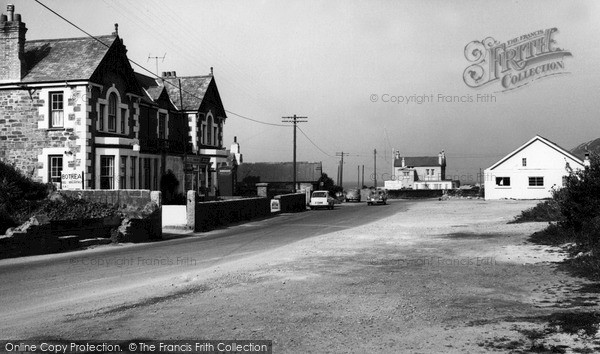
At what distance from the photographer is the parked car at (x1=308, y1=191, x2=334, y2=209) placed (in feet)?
165

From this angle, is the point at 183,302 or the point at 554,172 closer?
the point at 183,302

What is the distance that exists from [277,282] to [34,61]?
24.2 meters

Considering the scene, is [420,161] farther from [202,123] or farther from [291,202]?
[202,123]

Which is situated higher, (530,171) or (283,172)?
(283,172)

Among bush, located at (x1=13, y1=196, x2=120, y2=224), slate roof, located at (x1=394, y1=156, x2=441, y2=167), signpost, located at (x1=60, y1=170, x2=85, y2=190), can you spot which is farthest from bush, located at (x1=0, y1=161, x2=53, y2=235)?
slate roof, located at (x1=394, y1=156, x2=441, y2=167)

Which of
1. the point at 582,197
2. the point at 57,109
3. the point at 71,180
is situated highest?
the point at 57,109

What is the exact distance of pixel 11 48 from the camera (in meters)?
28.6

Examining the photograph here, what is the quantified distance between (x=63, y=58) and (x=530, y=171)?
2068 inches

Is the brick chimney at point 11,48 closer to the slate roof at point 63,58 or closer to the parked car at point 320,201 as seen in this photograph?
the slate roof at point 63,58

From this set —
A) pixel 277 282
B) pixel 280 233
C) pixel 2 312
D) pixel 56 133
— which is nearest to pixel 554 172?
pixel 280 233

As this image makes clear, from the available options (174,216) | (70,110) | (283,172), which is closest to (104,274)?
(174,216)

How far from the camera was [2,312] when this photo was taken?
30.4ft

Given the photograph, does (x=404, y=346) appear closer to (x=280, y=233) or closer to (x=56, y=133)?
(x=280, y=233)

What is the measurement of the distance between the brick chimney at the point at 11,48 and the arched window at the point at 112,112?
177 inches
